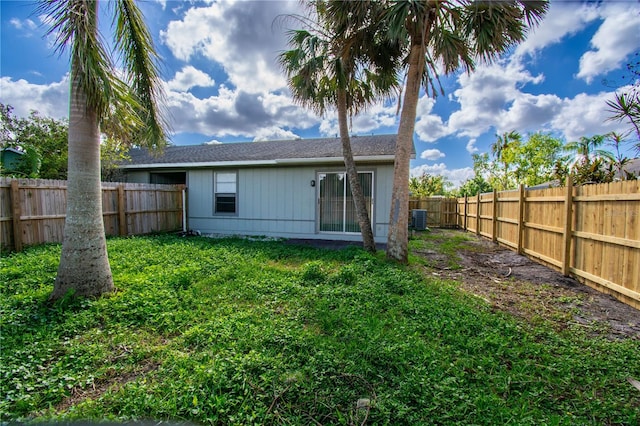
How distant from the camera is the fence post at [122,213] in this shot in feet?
30.1

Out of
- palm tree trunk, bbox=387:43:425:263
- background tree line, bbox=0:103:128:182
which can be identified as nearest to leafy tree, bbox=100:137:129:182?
background tree line, bbox=0:103:128:182

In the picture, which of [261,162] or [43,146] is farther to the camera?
[43,146]

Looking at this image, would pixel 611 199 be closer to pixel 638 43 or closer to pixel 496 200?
pixel 638 43

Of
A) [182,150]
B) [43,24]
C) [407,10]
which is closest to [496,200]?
[407,10]

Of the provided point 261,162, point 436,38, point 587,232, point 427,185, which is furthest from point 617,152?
point 427,185

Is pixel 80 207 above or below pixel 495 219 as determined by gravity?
above

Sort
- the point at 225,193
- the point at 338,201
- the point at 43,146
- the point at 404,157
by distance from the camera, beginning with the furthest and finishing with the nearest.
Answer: the point at 43,146 < the point at 225,193 < the point at 338,201 < the point at 404,157

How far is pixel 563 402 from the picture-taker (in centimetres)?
217

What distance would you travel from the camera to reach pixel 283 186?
1003 centimetres

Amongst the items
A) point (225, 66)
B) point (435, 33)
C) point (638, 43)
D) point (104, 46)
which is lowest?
point (104, 46)

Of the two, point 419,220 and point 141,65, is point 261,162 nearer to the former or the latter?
point 141,65

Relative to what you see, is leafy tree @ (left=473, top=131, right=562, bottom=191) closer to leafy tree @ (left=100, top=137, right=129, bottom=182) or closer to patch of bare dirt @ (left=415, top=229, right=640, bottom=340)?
patch of bare dirt @ (left=415, top=229, right=640, bottom=340)

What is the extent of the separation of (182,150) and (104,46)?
35.3ft

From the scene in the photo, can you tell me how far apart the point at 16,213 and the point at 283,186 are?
22.9 feet
